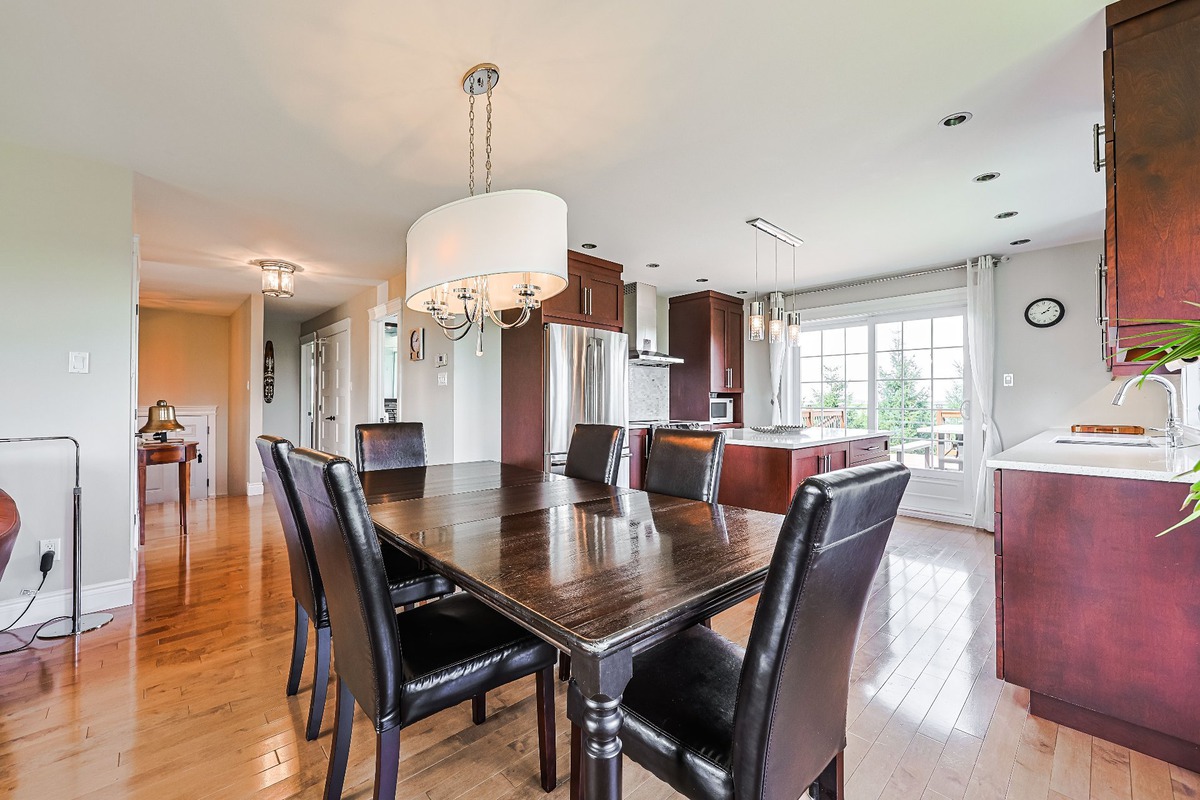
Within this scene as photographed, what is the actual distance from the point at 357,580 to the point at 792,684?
2.83 feet

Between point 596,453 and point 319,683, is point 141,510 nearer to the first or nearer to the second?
point 319,683

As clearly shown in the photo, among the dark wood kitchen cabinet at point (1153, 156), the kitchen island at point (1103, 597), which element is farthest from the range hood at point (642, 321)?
the dark wood kitchen cabinet at point (1153, 156)

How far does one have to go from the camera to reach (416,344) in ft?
15.2

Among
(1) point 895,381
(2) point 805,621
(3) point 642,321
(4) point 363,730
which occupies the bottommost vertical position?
(4) point 363,730

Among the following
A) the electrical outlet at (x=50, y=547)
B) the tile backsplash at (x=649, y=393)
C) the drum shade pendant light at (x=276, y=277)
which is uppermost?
the drum shade pendant light at (x=276, y=277)

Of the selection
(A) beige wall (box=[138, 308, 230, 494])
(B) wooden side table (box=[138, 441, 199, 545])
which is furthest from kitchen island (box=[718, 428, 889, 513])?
(A) beige wall (box=[138, 308, 230, 494])

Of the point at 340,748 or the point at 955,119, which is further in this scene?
the point at 955,119

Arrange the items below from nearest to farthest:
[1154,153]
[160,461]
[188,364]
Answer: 1. [1154,153]
2. [160,461]
3. [188,364]

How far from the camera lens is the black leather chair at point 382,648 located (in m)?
1.08

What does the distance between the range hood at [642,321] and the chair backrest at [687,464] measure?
278 centimetres

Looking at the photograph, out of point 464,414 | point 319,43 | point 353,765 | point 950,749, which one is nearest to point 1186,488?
point 950,749

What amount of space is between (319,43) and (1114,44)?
8.35 feet

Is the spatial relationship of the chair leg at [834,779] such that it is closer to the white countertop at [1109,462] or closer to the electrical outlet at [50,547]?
the white countertop at [1109,462]

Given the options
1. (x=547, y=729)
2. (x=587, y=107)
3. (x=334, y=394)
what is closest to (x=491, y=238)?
(x=587, y=107)
